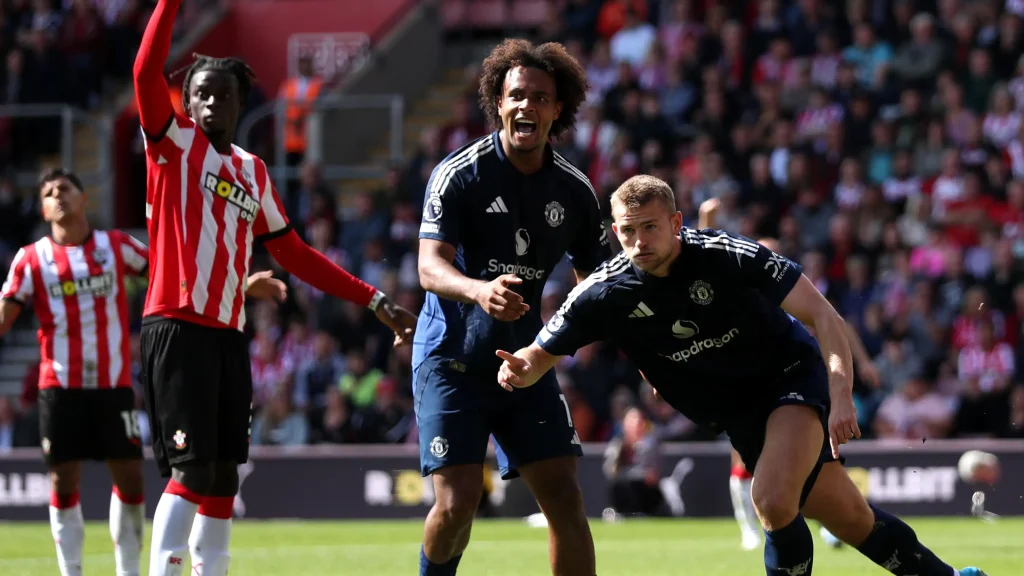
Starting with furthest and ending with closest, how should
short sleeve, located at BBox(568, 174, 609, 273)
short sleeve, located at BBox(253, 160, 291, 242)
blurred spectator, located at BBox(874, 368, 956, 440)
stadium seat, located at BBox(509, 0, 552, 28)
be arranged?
stadium seat, located at BBox(509, 0, 552, 28) → blurred spectator, located at BBox(874, 368, 956, 440) → short sleeve, located at BBox(253, 160, 291, 242) → short sleeve, located at BBox(568, 174, 609, 273)

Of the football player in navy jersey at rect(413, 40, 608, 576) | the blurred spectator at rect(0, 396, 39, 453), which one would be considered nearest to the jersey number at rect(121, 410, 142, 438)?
the football player in navy jersey at rect(413, 40, 608, 576)

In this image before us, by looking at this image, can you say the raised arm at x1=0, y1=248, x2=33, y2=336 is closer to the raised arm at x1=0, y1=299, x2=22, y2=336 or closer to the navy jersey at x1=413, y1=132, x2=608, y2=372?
the raised arm at x1=0, y1=299, x2=22, y2=336

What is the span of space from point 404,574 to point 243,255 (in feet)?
13.7

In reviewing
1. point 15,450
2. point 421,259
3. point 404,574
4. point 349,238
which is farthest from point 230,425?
point 349,238

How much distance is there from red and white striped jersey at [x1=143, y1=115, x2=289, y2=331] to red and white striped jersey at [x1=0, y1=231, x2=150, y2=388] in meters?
2.70

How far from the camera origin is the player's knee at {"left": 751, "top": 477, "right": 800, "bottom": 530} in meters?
6.60

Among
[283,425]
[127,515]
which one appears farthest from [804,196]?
[127,515]

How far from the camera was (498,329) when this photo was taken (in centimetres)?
694

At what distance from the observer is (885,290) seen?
1739 cm

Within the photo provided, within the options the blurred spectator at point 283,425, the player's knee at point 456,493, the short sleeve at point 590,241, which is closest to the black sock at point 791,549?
the player's knee at point 456,493

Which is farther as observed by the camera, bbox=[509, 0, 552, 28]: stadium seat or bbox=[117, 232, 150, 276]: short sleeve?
bbox=[509, 0, 552, 28]: stadium seat

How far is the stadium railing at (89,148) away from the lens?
853 inches

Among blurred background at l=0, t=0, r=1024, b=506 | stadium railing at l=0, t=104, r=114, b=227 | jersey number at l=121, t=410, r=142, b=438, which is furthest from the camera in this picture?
stadium railing at l=0, t=104, r=114, b=227

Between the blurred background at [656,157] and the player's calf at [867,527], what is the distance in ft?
27.3
